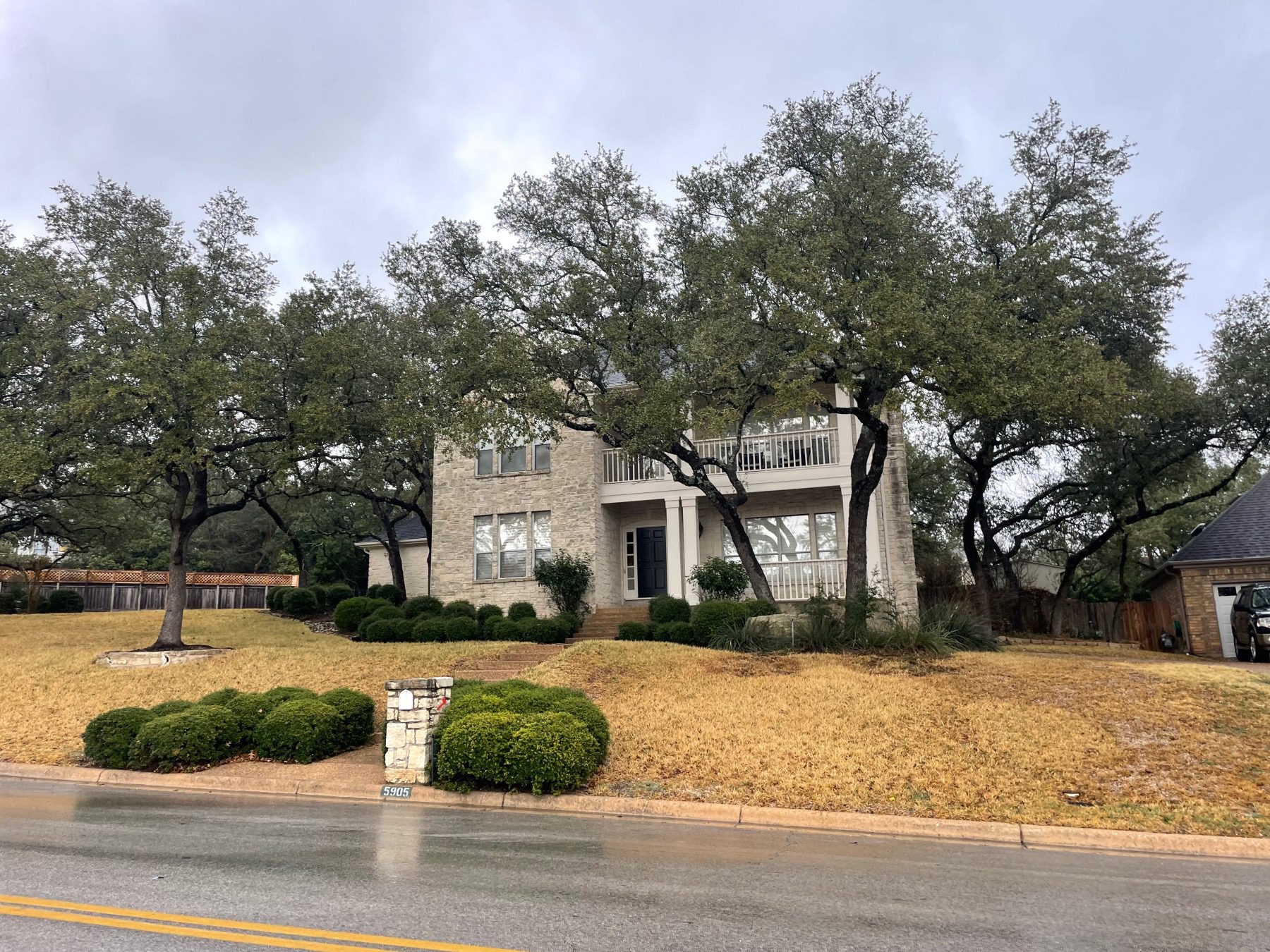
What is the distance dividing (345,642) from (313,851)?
14278mm

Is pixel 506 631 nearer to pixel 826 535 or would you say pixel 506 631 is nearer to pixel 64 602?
pixel 826 535

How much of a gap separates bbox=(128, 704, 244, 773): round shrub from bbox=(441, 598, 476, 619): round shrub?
932cm

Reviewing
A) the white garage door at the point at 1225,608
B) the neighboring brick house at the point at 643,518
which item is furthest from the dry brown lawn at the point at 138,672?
the white garage door at the point at 1225,608

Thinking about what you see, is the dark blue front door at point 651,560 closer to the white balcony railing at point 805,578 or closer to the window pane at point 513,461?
the white balcony railing at point 805,578

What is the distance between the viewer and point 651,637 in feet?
59.3

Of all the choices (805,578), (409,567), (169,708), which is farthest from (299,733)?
(409,567)

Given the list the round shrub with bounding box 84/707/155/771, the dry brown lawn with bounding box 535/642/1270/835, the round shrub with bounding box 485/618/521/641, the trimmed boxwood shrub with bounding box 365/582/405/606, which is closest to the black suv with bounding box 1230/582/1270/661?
the dry brown lawn with bounding box 535/642/1270/835

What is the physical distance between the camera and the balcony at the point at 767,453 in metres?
20.6

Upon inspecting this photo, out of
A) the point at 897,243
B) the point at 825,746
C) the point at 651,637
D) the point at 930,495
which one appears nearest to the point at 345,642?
the point at 651,637

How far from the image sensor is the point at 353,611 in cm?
2172

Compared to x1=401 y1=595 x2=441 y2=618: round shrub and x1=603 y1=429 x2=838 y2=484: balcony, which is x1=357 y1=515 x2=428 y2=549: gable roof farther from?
x1=603 y1=429 x2=838 y2=484: balcony

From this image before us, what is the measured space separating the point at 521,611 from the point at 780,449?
7.52 meters

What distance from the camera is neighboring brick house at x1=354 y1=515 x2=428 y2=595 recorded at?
28.5m

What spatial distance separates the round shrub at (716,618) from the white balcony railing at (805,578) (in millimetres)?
2690
